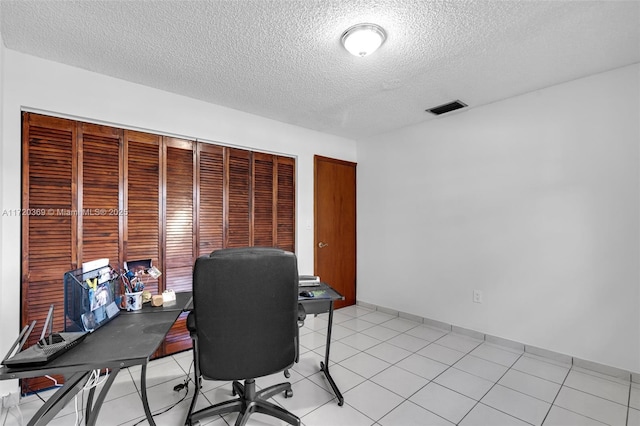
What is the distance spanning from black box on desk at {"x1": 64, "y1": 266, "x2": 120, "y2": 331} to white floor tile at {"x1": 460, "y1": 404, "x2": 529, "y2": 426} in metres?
2.28

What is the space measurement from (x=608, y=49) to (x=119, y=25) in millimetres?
3401

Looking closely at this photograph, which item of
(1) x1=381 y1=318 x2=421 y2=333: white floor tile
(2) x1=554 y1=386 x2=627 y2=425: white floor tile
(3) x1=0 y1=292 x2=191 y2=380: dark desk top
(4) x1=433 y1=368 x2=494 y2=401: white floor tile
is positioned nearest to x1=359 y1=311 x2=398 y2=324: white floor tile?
(1) x1=381 y1=318 x2=421 y2=333: white floor tile

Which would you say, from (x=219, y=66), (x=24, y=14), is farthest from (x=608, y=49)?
(x=24, y=14)

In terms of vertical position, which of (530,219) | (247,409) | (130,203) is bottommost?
(247,409)

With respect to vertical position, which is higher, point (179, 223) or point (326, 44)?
point (326, 44)

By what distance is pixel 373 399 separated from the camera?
6.98ft

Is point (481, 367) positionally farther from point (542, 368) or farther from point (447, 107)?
point (447, 107)

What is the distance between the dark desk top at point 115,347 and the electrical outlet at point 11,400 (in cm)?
108

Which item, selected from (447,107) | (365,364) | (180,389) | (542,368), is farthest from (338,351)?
(447,107)

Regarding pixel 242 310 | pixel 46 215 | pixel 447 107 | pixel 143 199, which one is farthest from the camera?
pixel 447 107

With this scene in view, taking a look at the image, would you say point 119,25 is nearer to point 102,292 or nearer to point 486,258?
point 102,292

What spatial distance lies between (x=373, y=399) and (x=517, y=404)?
1.00m

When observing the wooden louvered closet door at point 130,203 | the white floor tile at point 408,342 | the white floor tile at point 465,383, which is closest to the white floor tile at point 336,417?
the white floor tile at point 465,383

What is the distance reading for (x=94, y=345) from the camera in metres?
1.40
